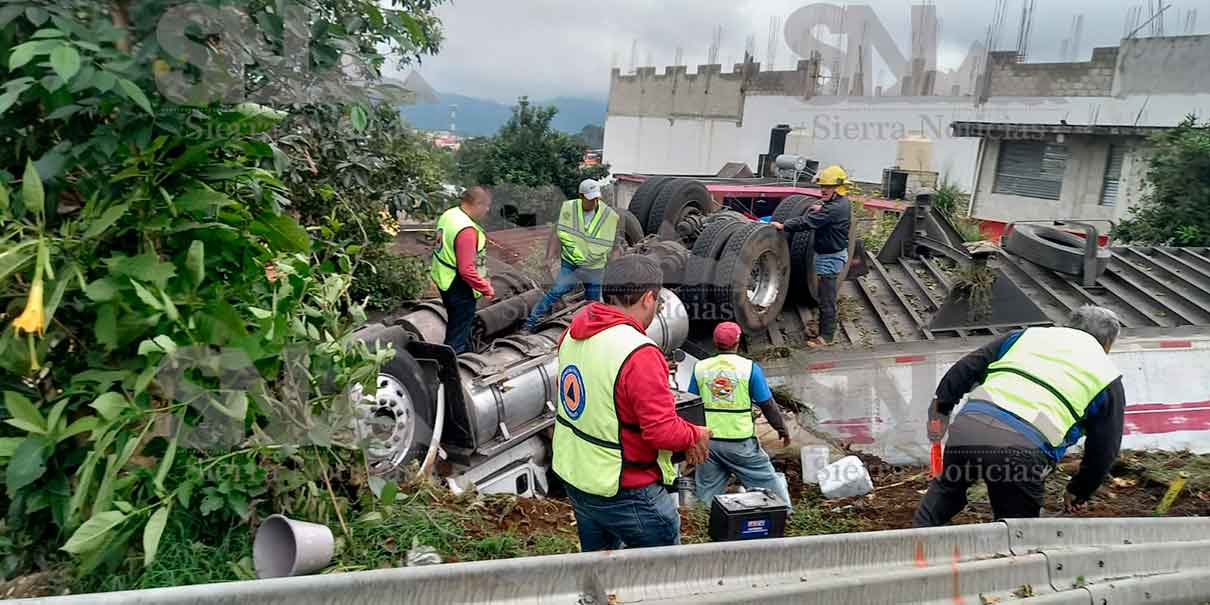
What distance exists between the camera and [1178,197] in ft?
43.1

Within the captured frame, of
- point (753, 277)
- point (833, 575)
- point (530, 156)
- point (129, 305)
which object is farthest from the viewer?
point (530, 156)

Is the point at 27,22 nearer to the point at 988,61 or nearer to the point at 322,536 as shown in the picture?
the point at 322,536

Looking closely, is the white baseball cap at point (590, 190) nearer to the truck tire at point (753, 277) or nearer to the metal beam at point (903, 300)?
the truck tire at point (753, 277)

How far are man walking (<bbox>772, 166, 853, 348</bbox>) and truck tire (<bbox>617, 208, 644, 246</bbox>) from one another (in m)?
1.23

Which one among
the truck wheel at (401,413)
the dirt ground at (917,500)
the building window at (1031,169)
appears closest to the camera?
the dirt ground at (917,500)

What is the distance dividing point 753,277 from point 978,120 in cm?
1805

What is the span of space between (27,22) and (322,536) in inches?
60.1

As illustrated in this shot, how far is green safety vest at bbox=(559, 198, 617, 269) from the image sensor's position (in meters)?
6.55

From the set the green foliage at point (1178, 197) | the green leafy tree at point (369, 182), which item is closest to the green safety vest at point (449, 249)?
the green leafy tree at point (369, 182)

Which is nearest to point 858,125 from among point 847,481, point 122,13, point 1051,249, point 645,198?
point 1051,249

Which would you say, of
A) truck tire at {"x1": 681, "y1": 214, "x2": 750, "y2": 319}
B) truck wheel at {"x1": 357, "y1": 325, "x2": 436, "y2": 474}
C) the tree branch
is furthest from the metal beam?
the tree branch

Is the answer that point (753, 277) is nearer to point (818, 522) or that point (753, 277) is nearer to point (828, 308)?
point (828, 308)

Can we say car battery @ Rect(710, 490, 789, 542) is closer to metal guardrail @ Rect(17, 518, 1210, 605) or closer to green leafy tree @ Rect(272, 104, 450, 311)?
metal guardrail @ Rect(17, 518, 1210, 605)

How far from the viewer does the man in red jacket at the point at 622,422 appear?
2.73 m
